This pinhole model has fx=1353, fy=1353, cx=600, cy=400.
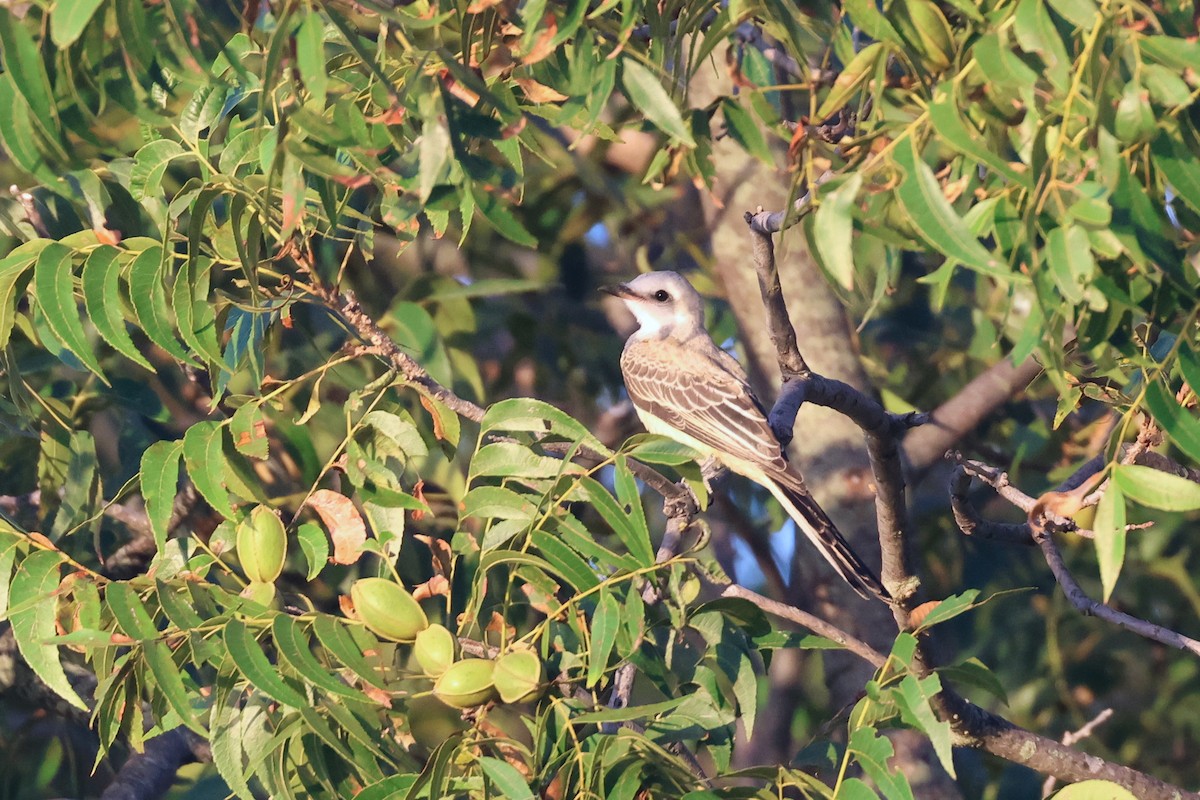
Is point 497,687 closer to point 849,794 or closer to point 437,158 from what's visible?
point 849,794

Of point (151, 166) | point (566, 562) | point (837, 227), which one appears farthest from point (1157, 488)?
point (151, 166)

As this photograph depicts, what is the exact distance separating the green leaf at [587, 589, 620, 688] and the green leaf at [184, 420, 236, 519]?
1.10m

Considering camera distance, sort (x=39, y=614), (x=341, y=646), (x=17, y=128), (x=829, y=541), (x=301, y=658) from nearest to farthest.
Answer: (x=17, y=128)
(x=301, y=658)
(x=341, y=646)
(x=39, y=614)
(x=829, y=541)

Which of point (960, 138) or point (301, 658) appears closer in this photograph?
point (960, 138)

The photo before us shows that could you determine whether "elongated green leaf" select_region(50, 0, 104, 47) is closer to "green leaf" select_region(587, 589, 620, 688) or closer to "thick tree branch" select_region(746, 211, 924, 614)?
"green leaf" select_region(587, 589, 620, 688)

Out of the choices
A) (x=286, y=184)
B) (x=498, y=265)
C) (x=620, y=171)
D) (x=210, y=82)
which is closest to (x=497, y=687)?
(x=286, y=184)

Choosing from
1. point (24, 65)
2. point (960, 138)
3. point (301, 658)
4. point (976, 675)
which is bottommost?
point (976, 675)

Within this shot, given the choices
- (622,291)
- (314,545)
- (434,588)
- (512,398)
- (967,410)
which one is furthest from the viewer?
(622,291)

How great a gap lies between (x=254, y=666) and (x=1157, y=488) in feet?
6.49

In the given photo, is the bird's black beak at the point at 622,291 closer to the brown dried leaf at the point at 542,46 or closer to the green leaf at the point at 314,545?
the green leaf at the point at 314,545

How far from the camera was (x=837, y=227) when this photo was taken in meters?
2.53

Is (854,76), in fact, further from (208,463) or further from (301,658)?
(208,463)

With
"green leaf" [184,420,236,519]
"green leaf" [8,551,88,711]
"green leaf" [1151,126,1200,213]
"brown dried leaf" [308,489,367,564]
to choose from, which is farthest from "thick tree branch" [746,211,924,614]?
"green leaf" [8,551,88,711]

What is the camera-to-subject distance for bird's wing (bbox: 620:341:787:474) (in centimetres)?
650
